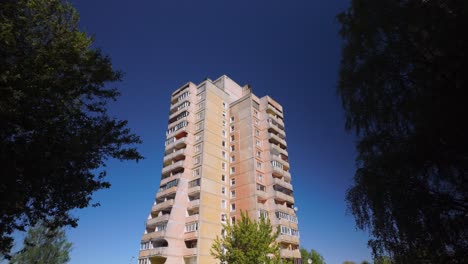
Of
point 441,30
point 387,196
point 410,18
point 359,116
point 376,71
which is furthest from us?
point 359,116

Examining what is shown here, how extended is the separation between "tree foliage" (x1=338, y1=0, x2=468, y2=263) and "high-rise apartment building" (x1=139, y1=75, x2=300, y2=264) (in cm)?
2815

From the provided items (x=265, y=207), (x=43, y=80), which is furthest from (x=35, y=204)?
(x=265, y=207)

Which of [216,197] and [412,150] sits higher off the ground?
[216,197]

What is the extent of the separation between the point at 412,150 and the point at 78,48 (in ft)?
43.9

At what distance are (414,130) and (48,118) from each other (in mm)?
13100

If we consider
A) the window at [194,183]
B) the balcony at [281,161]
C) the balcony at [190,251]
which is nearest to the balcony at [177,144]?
the window at [194,183]

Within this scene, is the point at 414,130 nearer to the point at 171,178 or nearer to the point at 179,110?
the point at 171,178

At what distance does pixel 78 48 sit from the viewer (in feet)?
37.6

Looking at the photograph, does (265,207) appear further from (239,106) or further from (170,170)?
(239,106)

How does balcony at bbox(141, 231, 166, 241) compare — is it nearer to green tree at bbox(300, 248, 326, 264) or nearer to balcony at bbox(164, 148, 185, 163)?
balcony at bbox(164, 148, 185, 163)

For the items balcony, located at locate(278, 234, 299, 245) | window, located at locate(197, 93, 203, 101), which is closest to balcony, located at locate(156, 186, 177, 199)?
balcony, located at locate(278, 234, 299, 245)

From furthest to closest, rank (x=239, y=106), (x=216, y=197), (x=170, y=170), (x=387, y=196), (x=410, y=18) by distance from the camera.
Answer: (x=239, y=106) < (x=170, y=170) < (x=216, y=197) < (x=410, y=18) < (x=387, y=196)

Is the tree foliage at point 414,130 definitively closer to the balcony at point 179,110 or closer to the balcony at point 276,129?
the balcony at point 179,110

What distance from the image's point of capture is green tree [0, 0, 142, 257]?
918 centimetres
